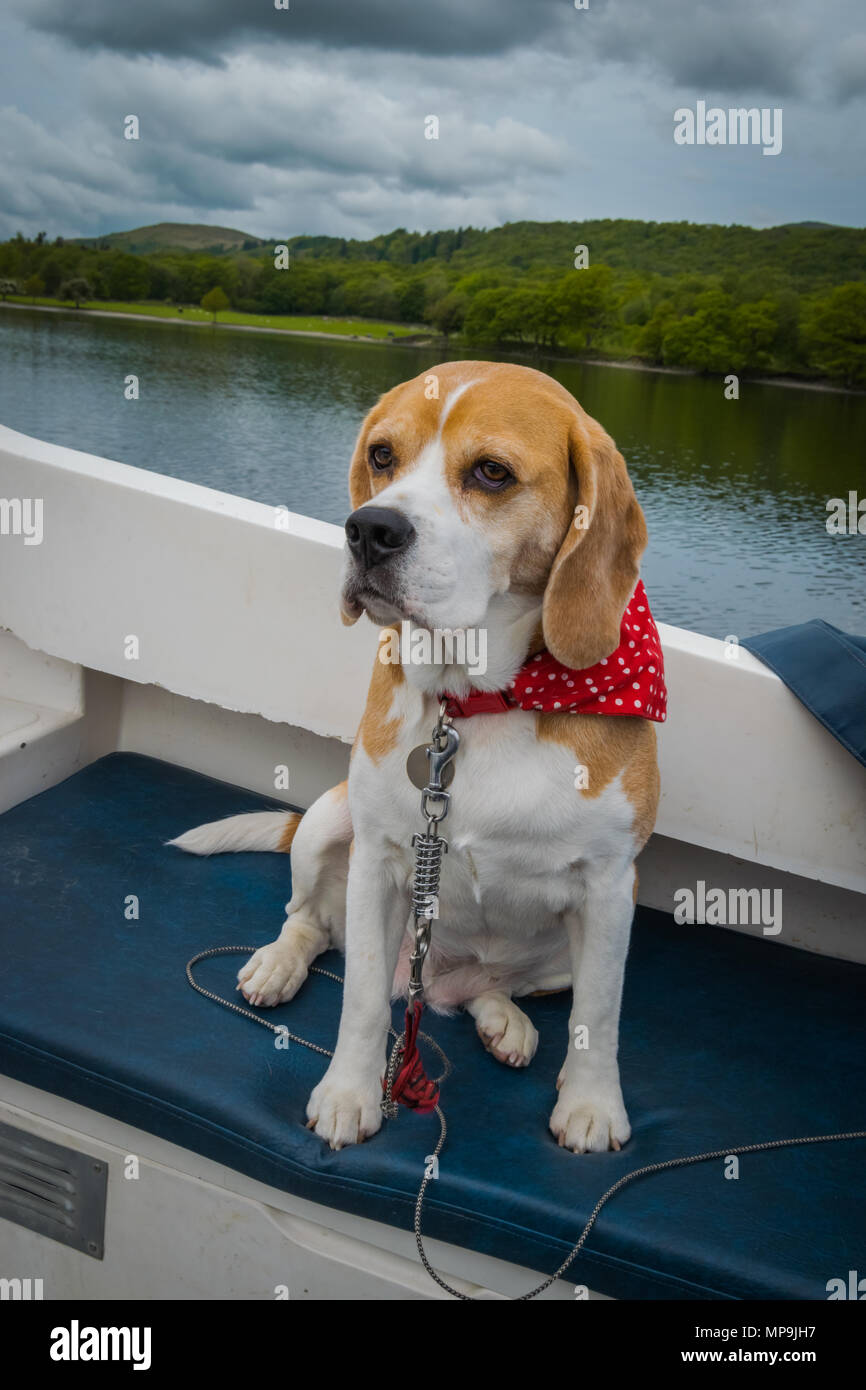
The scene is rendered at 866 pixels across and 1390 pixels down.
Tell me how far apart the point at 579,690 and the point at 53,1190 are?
3.60 feet

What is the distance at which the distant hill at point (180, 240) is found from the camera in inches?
197

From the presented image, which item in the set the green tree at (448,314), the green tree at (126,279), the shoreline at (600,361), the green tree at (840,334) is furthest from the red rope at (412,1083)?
the green tree at (126,279)

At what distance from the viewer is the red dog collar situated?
1338 mm

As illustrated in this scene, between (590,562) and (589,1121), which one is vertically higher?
(590,562)

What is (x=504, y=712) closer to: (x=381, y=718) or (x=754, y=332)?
(x=381, y=718)

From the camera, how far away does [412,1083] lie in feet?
4.73

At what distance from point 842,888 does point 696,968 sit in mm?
358

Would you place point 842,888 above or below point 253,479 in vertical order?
below

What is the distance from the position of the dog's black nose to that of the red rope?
66 cm

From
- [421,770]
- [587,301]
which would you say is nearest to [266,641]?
[421,770]

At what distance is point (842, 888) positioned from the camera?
2.01 meters

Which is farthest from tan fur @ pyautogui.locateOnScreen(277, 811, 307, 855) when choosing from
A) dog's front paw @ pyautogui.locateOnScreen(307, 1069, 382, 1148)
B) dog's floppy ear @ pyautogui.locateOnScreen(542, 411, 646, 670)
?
dog's floppy ear @ pyautogui.locateOnScreen(542, 411, 646, 670)

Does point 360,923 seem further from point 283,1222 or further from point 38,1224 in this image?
point 38,1224
